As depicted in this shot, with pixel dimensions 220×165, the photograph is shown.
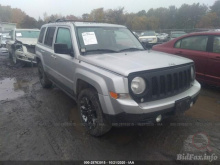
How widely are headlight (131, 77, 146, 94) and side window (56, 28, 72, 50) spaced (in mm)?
1674

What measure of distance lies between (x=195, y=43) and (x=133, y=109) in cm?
391

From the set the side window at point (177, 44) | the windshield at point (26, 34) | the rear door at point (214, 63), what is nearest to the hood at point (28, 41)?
the windshield at point (26, 34)

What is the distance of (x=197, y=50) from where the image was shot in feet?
17.9

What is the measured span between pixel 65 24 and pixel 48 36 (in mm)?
1114

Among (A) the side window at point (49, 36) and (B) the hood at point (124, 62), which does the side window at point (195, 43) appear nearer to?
(B) the hood at point (124, 62)

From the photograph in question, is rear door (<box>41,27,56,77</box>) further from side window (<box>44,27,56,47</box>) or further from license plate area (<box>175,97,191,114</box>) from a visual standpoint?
license plate area (<box>175,97,191,114</box>)

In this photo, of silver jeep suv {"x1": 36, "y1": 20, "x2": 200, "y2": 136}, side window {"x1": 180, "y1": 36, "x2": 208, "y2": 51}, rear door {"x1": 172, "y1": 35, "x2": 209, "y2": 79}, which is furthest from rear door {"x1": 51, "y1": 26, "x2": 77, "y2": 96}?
side window {"x1": 180, "y1": 36, "x2": 208, "y2": 51}

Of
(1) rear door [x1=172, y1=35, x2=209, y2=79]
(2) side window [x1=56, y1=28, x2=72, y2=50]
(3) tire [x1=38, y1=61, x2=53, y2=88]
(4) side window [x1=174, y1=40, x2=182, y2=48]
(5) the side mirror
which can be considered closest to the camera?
(5) the side mirror

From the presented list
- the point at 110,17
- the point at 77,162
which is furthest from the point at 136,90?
the point at 110,17

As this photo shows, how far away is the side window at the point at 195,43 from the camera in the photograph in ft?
17.5

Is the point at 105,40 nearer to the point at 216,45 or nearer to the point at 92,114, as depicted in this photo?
the point at 92,114

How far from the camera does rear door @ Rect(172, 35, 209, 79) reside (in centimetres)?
523

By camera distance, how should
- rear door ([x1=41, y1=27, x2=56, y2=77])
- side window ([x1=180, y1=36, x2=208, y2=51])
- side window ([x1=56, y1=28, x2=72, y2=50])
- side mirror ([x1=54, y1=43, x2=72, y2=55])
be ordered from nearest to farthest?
side mirror ([x1=54, y1=43, x2=72, y2=55])
side window ([x1=56, y1=28, x2=72, y2=50])
rear door ([x1=41, y1=27, x2=56, y2=77])
side window ([x1=180, y1=36, x2=208, y2=51])

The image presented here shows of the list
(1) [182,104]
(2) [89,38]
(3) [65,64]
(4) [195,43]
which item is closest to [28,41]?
(3) [65,64]
